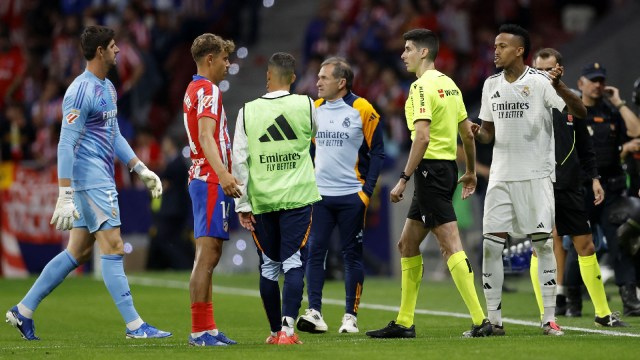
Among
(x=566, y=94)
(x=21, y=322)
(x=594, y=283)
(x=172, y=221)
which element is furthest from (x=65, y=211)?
(x=172, y=221)

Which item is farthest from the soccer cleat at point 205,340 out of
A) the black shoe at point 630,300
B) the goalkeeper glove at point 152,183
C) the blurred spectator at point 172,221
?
the blurred spectator at point 172,221

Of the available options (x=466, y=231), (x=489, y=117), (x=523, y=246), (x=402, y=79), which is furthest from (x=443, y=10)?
(x=489, y=117)

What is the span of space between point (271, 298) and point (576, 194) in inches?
118

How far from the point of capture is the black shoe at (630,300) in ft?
39.8

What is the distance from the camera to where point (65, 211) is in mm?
9891

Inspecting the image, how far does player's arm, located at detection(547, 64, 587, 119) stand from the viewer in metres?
9.99

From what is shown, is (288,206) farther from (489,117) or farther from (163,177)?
(163,177)

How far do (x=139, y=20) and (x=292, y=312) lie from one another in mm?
17138

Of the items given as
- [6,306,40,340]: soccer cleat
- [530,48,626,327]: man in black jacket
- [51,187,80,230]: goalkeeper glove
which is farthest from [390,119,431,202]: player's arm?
[6,306,40,340]: soccer cleat

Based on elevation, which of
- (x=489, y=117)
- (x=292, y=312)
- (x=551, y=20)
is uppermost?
(x=551, y=20)

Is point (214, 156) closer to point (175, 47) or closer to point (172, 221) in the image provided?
point (172, 221)

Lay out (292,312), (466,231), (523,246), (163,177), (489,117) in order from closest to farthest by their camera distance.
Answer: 1. (292,312)
2. (489,117)
3. (523,246)
4. (466,231)
5. (163,177)

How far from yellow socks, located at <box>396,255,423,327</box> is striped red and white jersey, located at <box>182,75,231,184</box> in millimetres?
1731

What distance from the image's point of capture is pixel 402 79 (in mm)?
22344
